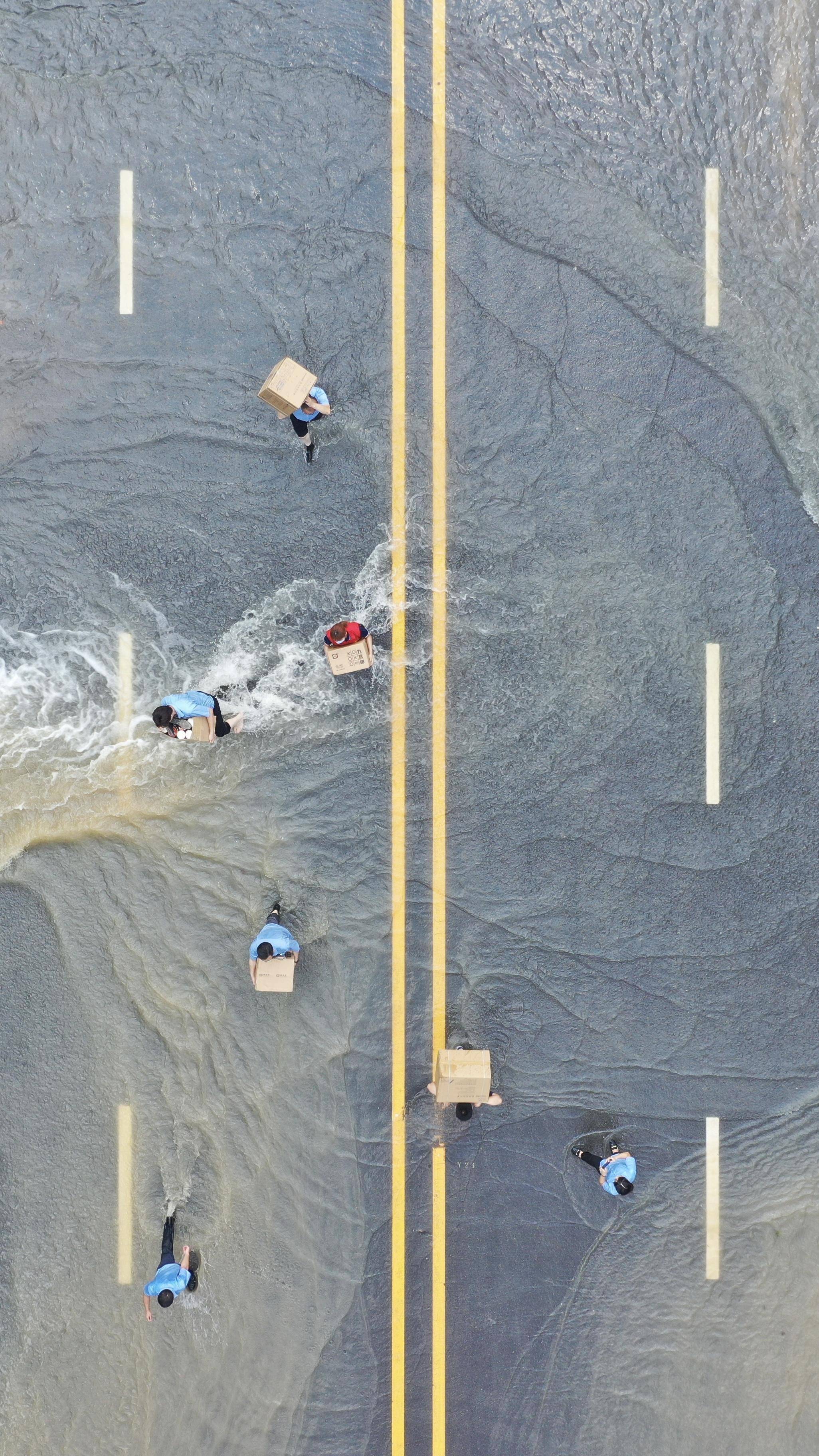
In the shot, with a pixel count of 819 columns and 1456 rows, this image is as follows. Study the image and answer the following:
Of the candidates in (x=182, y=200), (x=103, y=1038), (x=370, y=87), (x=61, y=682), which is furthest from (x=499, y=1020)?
(x=370, y=87)

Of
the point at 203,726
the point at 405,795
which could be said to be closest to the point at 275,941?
the point at 405,795

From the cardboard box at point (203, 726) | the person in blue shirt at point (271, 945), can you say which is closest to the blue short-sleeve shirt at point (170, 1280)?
the person in blue shirt at point (271, 945)

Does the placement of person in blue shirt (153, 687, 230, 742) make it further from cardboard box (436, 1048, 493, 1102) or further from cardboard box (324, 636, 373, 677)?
cardboard box (436, 1048, 493, 1102)

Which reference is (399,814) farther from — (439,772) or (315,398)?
(315,398)

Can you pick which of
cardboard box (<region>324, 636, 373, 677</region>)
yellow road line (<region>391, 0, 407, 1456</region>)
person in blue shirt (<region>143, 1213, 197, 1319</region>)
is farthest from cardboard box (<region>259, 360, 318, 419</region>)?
person in blue shirt (<region>143, 1213, 197, 1319</region>)

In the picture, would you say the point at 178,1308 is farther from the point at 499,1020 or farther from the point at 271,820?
the point at 271,820

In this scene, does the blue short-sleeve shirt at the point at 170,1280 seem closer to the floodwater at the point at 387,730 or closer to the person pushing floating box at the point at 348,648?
the floodwater at the point at 387,730

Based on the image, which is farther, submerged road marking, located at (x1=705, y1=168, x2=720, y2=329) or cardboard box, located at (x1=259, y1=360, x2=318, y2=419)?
submerged road marking, located at (x1=705, y1=168, x2=720, y2=329)

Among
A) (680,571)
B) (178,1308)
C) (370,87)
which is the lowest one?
(178,1308)
